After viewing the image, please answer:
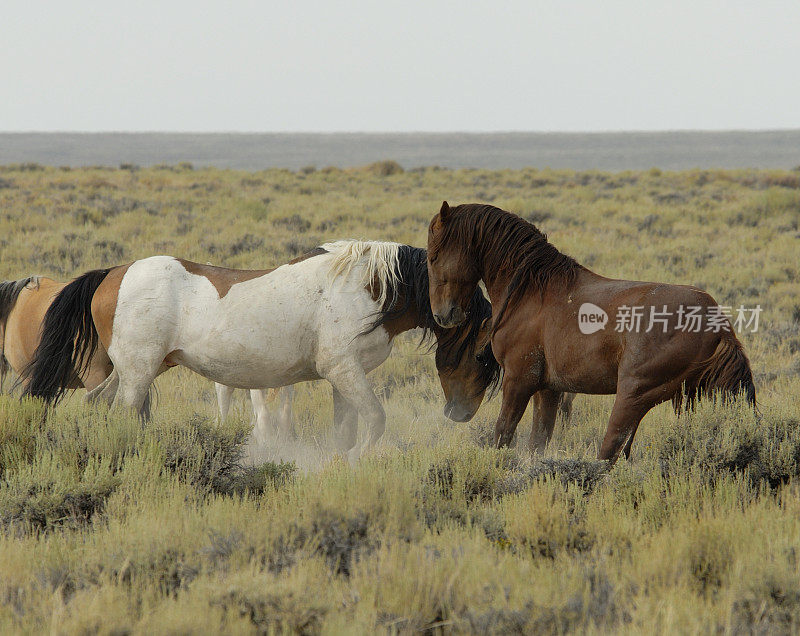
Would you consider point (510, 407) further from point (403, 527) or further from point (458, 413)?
point (403, 527)

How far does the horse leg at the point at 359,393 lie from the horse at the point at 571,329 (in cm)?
71

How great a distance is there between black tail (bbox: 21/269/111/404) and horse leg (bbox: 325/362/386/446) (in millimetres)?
1819

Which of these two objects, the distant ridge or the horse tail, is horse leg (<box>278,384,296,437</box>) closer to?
the horse tail

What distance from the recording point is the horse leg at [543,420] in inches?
213

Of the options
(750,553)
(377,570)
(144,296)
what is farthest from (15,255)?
(750,553)

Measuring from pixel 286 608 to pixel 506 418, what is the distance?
2.42m

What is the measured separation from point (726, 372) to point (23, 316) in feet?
17.4

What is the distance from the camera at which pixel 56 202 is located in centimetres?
2009

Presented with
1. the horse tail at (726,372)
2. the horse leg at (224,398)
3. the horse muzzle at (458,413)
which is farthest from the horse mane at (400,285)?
the horse leg at (224,398)

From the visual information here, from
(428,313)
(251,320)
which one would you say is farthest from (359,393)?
(251,320)

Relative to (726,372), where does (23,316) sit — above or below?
below

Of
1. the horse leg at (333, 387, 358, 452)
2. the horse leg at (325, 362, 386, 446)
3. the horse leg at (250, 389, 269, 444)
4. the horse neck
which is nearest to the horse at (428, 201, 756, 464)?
the horse neck

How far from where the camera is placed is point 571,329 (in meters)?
4.75

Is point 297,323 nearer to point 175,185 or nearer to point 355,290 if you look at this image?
point 355,290
